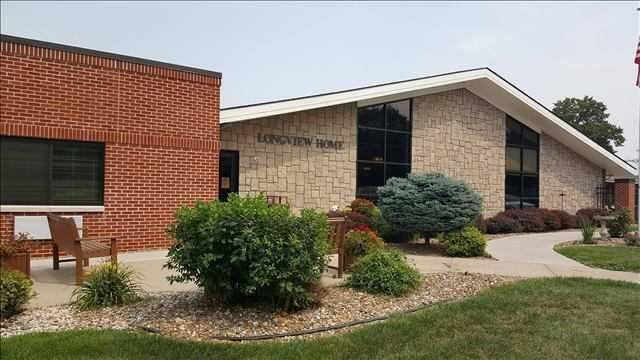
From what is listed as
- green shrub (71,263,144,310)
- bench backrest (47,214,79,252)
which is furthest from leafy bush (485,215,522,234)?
green shrub (71,263,144,310)

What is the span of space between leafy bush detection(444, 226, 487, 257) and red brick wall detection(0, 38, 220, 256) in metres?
5.34

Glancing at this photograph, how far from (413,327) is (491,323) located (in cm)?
87

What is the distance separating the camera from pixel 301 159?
15.3 meters

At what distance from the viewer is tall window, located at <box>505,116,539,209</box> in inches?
834

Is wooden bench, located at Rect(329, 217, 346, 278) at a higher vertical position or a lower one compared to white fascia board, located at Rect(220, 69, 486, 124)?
lower

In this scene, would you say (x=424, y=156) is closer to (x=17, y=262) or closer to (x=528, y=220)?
(x=528, y=220)

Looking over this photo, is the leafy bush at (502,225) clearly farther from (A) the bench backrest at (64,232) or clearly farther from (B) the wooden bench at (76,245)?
(A) the bench backrest at (64,232)

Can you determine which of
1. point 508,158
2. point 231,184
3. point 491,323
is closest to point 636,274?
point 491,323

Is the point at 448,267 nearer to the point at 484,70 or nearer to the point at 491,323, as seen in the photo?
the point at 491,323

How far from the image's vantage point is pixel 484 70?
60.8 feet

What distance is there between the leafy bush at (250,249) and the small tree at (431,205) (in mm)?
6690

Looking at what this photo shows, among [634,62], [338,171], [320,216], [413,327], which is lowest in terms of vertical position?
[413,327]

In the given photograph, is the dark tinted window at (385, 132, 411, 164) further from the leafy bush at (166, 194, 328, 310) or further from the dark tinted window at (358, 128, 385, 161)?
the leafy bush at (166, 194, 328, 310)

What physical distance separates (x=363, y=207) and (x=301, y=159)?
2320mm
